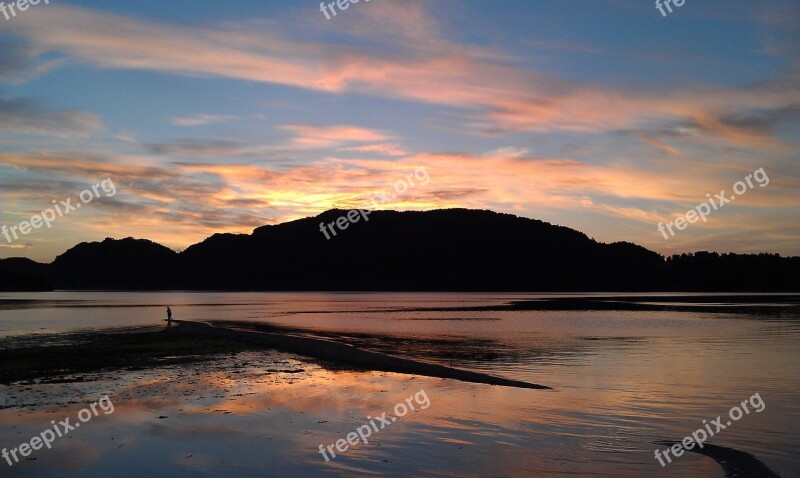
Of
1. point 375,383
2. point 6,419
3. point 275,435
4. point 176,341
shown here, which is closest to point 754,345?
point 375,383

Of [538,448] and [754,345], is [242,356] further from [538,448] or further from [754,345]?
[754,345]

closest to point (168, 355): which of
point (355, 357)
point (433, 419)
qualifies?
point (355, 357)

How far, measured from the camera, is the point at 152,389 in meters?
24.5

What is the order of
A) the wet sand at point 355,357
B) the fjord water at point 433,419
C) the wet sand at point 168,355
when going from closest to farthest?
the fjord water at point 433,419
the wet sand at point 355,357
the wet sand at point 168,355

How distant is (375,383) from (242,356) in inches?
516

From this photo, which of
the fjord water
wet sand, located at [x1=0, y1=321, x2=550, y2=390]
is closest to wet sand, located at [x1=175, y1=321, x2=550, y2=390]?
wet sand, located at [x1=0, y1=321, x2=550, y2=390]

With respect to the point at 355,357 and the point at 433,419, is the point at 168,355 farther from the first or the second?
the point at 433,419

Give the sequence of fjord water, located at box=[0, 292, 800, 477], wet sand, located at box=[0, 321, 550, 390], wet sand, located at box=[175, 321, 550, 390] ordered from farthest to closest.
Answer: wet sand, located at box=[0, 321, 550, 390] < wet sand, located at box=[175, 321, 550, 390] < fjord water, located at box=[0, 292, 800, 477]

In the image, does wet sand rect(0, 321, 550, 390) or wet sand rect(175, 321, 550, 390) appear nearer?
wet sand rect(175, 321, 550, 390)

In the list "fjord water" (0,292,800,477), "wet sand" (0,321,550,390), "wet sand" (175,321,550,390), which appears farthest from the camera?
"wet sand" (0,321,550,390)

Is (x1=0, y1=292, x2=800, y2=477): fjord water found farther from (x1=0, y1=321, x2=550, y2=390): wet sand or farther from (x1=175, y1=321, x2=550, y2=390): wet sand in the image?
(x1=0, y1=321, x2=550, y2=390): wet sand

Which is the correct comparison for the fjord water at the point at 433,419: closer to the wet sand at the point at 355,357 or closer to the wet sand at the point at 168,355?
the wet sand at the point at 355,357

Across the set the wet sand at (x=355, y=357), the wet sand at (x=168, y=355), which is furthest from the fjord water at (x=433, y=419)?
the wet sand at (x=168, y=355)

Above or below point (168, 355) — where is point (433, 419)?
above
